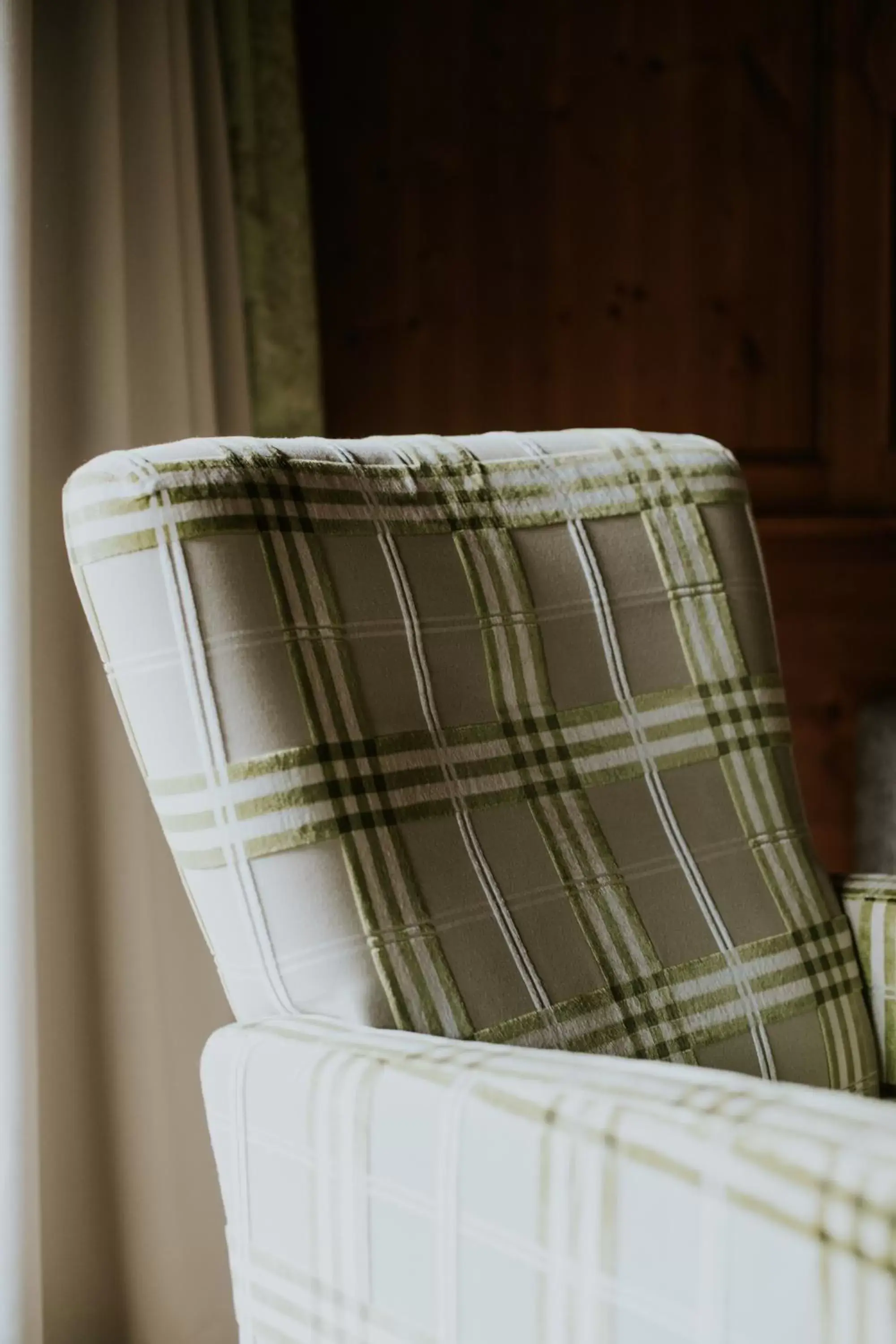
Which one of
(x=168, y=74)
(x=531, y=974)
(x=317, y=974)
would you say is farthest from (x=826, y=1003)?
(x=168, y=74)

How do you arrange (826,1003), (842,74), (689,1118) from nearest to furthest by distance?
1. (689,1118)
2. (826,1003)
3. (842,74)

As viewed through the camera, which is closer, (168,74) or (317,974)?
(317,974)

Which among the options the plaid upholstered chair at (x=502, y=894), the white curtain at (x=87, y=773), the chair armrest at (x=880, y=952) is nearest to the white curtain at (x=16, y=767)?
the white curtain at (x=87, y=773)

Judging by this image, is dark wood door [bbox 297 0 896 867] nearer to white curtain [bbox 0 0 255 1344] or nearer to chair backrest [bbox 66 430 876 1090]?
white curtain [bbox 0 0 255 1344]

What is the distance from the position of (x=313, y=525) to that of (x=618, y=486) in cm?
30

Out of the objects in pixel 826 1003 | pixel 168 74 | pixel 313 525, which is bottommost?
pixel 826 1003

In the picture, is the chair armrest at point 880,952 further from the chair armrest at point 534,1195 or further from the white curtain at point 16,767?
the white curtain at point 16,767

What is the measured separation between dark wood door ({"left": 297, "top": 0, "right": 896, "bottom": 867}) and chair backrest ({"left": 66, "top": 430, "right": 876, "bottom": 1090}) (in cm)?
98

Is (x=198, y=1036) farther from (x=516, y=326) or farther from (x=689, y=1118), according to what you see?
(x=516, y=326)

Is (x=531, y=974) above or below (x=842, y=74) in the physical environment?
below

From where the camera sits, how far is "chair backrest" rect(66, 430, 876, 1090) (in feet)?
2.66

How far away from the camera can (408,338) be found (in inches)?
82.2

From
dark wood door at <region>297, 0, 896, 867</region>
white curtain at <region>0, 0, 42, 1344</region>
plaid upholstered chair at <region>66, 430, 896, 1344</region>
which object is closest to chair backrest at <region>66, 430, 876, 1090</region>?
plaid upholstered chair at <region>66, 430, 896, 1344</region>

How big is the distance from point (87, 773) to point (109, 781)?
2 centimetres
